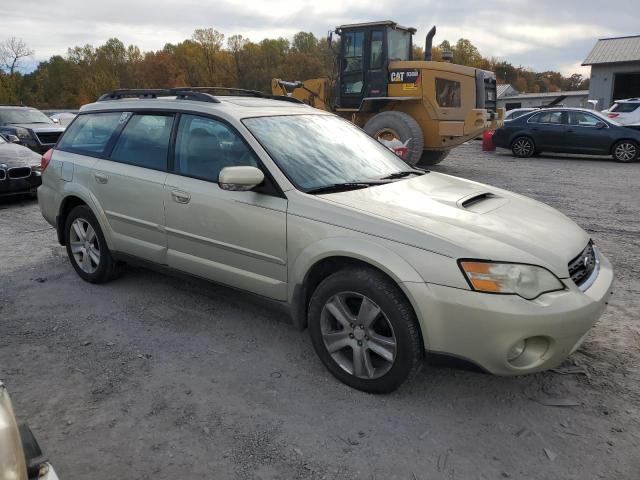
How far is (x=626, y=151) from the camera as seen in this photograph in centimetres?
1466

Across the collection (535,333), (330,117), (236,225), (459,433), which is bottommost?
(459,433)

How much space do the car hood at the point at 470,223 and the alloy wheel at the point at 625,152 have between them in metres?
13.2

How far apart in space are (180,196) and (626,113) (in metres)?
17.5

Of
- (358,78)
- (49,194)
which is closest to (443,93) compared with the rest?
(358,78)

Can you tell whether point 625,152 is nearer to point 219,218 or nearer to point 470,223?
point 470,223

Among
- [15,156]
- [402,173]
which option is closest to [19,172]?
[15,156]

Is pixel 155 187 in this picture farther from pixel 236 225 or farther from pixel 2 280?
pixel 2 280

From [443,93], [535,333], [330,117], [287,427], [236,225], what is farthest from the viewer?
[443,93]

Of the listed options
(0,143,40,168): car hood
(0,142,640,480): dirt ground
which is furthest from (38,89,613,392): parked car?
(0,143,40,168): car hood

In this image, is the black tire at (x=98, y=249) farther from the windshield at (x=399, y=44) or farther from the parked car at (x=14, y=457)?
the windshield at (x=399, y=44)

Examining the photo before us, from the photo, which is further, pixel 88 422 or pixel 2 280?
pixel 2 280

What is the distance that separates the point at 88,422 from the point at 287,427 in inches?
42.3

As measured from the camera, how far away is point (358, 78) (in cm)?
1210

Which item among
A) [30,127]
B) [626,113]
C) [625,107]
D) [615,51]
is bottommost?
[30,127]
